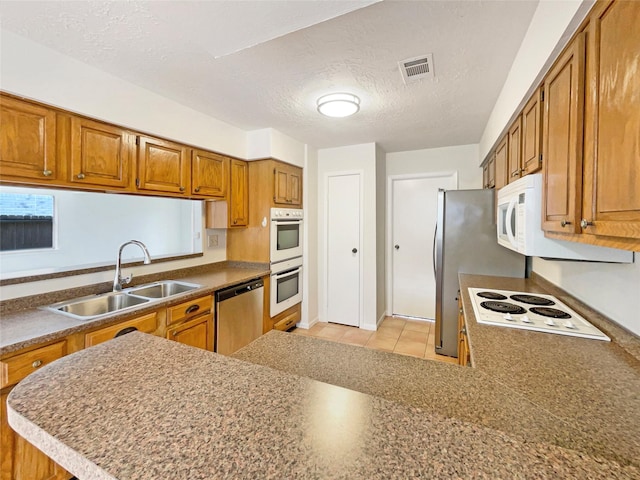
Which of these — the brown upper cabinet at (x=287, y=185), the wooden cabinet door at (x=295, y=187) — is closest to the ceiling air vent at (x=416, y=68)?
the brown upper cabinet at (x=287, y=185)

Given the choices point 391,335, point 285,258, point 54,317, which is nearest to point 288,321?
point 285,258

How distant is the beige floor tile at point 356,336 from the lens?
334 cm

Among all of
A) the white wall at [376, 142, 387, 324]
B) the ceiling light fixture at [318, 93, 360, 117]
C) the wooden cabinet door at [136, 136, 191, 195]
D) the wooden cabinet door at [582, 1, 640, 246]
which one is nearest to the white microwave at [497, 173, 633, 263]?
the wooden cabinet door at [582, 1, 640, 246]

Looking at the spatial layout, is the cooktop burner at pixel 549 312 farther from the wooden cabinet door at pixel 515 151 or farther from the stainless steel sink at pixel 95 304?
the stainless steel sink at pixel 95 304

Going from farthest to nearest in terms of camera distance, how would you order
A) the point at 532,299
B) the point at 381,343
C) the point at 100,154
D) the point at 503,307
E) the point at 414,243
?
the point at 414,243 < the point at 381,343 < the point at 100,154 < the point at 532,299 < the point at 503,307

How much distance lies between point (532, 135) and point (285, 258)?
101 inches

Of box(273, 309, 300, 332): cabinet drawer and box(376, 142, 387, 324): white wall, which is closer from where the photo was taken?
box(273, 309, 300, 332): cabinet drawer

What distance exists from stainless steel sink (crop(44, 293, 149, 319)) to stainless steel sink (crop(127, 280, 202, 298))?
15 cm

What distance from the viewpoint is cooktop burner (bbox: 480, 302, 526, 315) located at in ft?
5.27

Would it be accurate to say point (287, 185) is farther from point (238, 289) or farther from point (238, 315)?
point (238, 315)

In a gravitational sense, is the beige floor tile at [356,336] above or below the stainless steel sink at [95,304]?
below

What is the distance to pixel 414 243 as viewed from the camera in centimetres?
399

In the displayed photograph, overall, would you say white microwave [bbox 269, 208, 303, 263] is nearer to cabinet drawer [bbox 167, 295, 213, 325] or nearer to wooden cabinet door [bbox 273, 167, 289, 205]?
wooden cabinet door [bbox 273, 167, 289, 205]

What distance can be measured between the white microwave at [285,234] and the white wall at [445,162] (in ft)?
5.29
